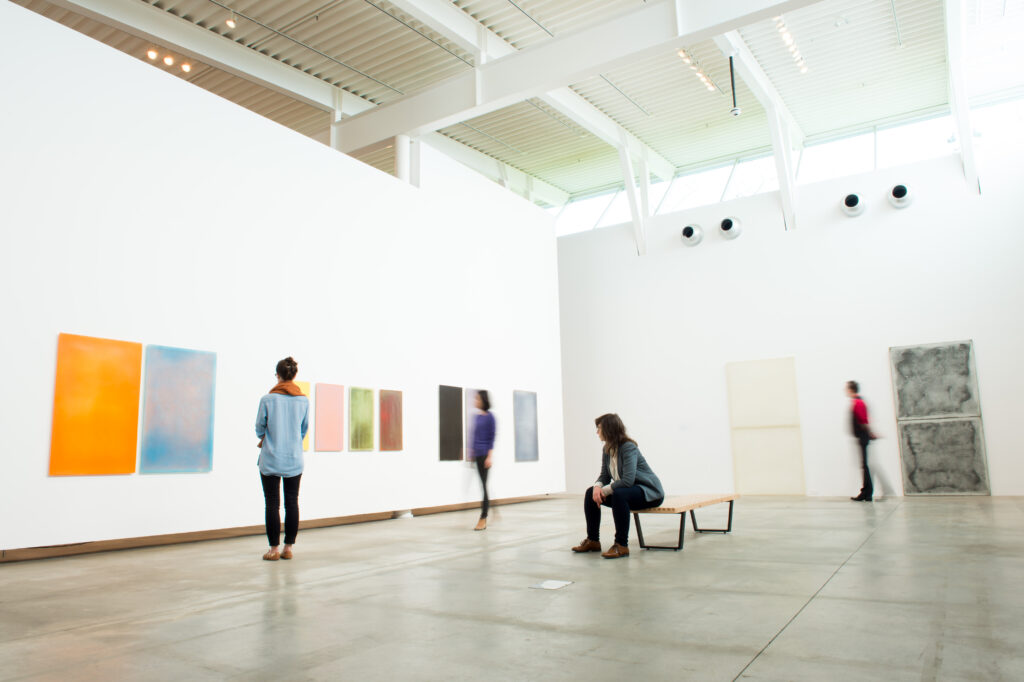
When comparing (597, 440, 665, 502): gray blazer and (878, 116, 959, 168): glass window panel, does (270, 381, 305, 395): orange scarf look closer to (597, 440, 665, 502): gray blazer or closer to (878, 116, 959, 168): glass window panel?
(597, 440, 665, 502): gray blazer

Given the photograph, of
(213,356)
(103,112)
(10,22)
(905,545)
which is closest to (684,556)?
(905,545)

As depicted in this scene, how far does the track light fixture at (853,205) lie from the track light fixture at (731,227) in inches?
80.2

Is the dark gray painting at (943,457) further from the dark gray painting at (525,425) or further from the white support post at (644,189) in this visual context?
the white support post at (644,189)

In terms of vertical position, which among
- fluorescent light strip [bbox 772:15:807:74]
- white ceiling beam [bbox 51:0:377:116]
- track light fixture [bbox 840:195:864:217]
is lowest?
track light fixture [bbox 840:195:864:217]

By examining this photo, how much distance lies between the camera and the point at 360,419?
9.73m

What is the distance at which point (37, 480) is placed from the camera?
20.9ft

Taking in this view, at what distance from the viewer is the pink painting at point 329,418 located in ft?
29.9

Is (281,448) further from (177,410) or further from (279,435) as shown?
(177,410)

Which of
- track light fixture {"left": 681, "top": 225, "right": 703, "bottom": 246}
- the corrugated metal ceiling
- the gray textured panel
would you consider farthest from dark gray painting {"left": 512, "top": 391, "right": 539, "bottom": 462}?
the gray textured panel

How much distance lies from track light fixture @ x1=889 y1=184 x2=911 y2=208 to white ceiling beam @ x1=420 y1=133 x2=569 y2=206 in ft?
26.7

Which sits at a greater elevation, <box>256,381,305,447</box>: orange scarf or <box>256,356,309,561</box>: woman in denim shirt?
<box>256,381,305,447</box>: orange scarf

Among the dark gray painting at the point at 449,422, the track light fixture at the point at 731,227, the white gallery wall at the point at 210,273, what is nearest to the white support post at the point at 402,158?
the white gallery wall at the point at 210,273

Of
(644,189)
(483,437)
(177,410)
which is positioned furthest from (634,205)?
(177,410)

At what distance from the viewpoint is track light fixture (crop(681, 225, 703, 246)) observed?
49.7 feet
